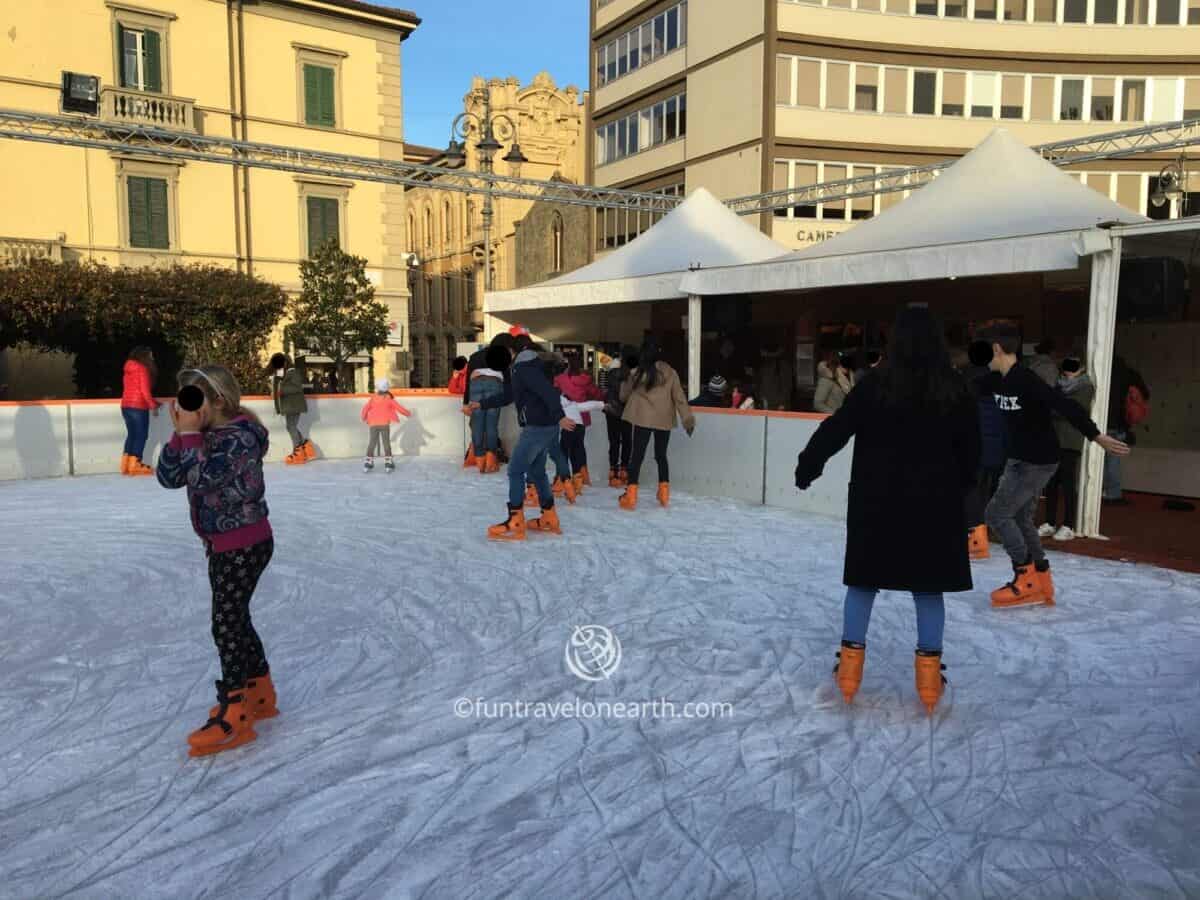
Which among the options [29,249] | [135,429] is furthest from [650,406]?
[29,249]

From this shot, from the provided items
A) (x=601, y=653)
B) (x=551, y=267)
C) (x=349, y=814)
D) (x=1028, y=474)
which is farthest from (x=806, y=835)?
(x=551, y=267)

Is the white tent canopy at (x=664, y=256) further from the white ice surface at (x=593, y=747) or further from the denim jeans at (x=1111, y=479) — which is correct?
the white ice surface at (x=593, y=747)

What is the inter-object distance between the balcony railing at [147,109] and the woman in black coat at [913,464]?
2397 cm

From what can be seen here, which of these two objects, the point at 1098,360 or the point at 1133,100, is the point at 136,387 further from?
the point at 1133,100

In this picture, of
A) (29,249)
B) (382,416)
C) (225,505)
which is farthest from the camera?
(29,249)

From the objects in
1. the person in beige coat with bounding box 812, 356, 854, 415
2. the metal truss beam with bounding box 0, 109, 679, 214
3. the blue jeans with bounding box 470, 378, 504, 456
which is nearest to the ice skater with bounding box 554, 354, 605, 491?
the blue jeans with bounding box 470, 378, 504, 456

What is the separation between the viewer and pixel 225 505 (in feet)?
10.0

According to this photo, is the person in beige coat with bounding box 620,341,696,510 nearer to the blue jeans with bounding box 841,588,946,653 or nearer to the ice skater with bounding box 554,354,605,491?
the ice skater with bounding box 554,354,605,491

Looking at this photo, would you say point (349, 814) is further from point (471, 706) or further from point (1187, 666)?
point (1187, 666)

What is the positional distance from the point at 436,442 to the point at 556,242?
A: 23.8 meters

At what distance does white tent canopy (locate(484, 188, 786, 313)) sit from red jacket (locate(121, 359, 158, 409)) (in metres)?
5.25

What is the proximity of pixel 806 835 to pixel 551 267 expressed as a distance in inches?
1355

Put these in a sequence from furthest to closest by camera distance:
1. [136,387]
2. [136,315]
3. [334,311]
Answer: [334,311] → [136,315] → [136,387]

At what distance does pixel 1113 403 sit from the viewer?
26.0ft
